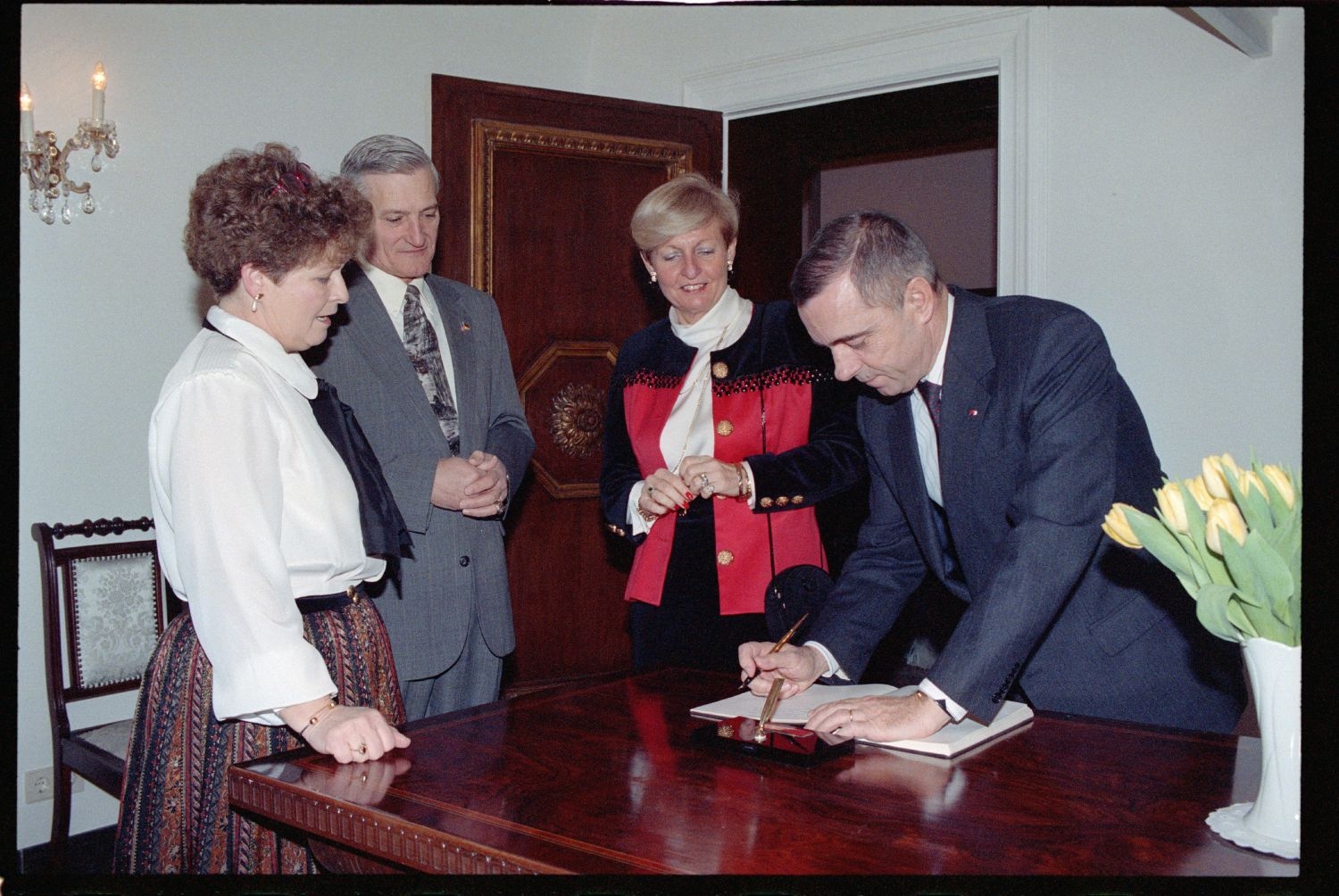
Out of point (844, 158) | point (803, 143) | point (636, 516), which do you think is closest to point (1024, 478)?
point (636, 516)

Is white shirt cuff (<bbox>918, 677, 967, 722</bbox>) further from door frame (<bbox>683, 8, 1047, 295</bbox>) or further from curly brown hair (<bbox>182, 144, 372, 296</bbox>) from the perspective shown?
door frame (<bbox>683, 8, 1047, 295</bbox>)

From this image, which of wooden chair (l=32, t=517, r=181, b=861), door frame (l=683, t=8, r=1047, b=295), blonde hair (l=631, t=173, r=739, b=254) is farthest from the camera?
door frame (l=683, t=8, r=1047, b=295)

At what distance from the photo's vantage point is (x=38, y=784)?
9.99 ft

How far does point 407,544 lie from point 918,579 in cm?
91

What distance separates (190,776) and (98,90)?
214cm

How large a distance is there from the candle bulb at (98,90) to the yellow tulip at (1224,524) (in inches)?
115

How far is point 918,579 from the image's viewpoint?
80.4 inches

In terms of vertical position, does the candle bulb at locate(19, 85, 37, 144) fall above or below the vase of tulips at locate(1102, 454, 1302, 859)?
above

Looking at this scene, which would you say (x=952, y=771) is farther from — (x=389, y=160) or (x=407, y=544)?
(x=389, y=160)

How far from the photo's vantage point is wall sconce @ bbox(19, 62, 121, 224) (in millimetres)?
3027

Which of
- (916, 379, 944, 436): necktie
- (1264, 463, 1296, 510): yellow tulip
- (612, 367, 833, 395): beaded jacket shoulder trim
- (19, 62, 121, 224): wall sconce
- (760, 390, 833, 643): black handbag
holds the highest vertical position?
(19, 62, 121, 224): wall sconce

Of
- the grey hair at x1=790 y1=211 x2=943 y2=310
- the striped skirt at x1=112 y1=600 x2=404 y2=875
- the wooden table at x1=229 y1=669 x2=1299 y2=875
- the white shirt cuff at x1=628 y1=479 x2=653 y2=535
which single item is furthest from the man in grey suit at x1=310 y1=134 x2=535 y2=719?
the grey hair at x1=790 y1=211 x2=943 y2=310

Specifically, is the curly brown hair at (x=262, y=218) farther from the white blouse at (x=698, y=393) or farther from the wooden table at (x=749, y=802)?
the white blouse at (x=698, y=393)

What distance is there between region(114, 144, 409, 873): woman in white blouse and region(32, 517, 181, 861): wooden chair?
1.29m
